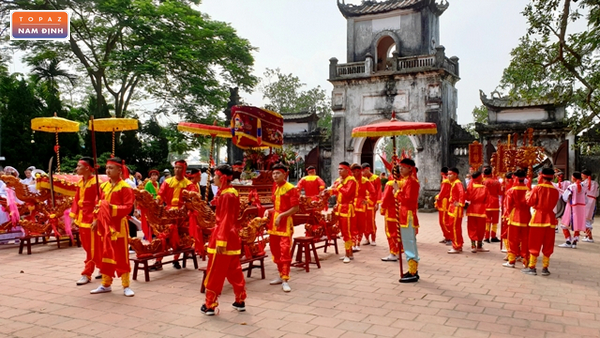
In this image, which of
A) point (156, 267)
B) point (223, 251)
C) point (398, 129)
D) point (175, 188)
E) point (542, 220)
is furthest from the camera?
point (398, 129)

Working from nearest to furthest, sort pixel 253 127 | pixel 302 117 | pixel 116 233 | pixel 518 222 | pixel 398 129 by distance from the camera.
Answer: pixel 116 233 < pixel 518 222 < pixel 398 129 < pixel 253 127 < pixel 302 117

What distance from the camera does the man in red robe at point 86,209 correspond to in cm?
630

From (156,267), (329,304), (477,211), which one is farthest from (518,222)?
(156,267)

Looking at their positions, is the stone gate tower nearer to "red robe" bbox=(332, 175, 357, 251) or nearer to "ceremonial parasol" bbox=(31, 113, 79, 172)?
"red robe" bbox=(332, 175, 357, 251)

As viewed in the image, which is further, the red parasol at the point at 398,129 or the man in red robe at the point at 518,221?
the red parasol at the point at 398,129

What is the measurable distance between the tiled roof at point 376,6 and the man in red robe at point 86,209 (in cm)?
1566

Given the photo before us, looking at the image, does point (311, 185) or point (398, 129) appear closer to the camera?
point (398, 129)

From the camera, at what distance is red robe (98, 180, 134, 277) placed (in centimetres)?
578

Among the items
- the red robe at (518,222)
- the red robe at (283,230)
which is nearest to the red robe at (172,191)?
the red robe at (283,230)

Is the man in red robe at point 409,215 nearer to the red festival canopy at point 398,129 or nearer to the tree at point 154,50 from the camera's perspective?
the red festival canopy at point 398,129

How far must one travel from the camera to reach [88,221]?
20.8 feet

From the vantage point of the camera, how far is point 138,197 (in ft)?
21.4

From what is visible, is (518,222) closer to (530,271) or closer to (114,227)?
(530,271)

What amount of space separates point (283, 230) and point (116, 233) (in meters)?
2.15
